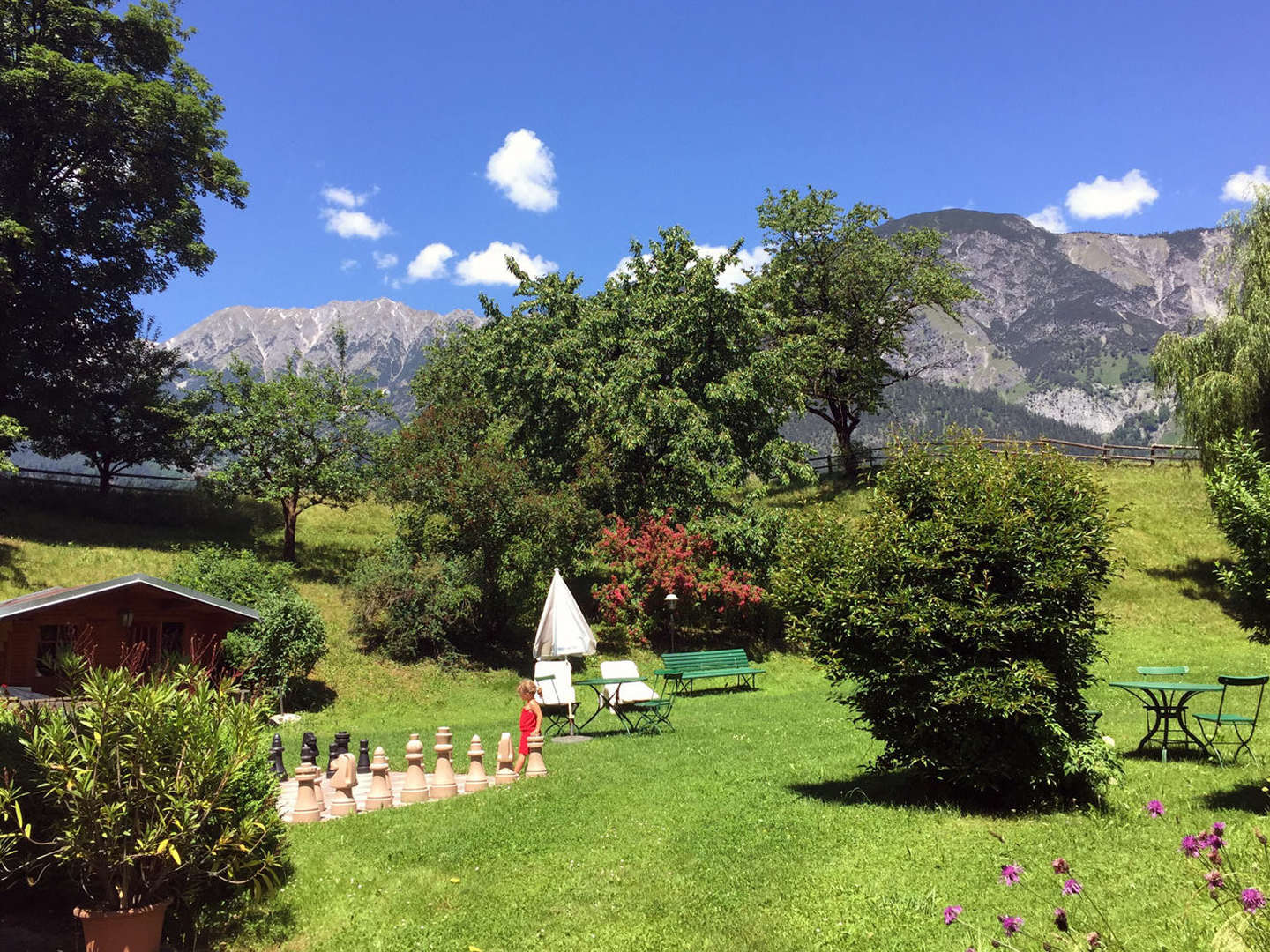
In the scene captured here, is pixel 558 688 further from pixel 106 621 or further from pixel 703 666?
pixel 106 621

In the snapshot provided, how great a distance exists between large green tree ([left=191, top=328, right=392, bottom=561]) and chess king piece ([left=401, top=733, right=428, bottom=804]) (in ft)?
71.1

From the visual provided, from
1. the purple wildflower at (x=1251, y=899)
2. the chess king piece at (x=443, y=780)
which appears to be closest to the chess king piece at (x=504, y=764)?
the chess king piece at (x=443, y=780)

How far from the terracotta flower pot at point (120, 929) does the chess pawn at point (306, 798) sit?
3114mm

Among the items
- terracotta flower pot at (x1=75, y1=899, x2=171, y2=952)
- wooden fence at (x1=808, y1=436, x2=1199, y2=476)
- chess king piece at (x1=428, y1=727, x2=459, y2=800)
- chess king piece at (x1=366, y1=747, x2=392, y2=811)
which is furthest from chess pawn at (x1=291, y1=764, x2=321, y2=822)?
wooden fence at (x1=808, y1=436, x2=1199, y2=476)

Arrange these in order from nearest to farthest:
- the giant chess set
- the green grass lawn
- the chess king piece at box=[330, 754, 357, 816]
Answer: the green grass lawn
the giant chess set
the chess king piece at box=[330, 754, 357, 816]

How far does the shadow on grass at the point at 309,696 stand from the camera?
66.1 ft

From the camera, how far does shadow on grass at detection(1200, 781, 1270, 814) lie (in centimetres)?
782

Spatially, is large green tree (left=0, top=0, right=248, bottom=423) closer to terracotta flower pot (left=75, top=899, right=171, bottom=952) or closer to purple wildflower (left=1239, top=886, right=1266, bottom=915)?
terracotta flower pot (left=75, top=899, right=171, bottom=952)

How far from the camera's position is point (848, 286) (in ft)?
130

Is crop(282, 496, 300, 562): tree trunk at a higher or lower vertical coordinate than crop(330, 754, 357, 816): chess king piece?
higher

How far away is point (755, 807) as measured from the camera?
8500mm

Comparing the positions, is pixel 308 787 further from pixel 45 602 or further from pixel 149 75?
pixel 149 75

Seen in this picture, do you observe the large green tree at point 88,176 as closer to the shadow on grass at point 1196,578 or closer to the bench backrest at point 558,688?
the bench backrest at point 558,688

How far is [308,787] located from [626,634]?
Answer: 58.1 ft
